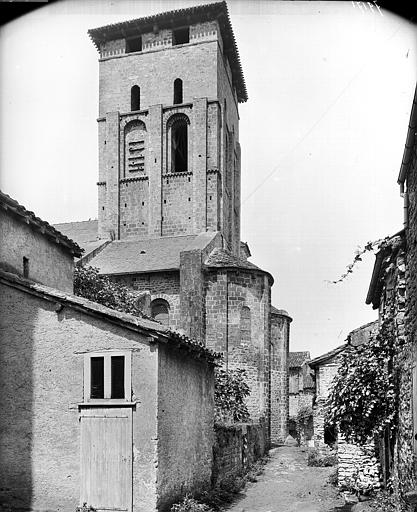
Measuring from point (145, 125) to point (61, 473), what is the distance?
2711 centimetres

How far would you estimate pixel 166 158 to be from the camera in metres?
35.5

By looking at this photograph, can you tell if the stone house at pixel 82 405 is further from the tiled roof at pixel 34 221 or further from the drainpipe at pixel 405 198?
the drainpipe at pixel 405 198

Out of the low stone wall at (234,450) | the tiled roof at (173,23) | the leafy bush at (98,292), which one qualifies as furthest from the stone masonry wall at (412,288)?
the tiled roof at (173,23)

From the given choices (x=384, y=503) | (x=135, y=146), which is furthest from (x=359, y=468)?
(x=135, y=146)

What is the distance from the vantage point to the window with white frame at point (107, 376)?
39.2 feet

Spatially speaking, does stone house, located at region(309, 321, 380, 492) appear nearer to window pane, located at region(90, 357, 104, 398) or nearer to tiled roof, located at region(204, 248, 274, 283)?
window pane, located at region(90, 357, 104, 398)

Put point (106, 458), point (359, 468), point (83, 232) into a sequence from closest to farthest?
1. point (106, 458)
2. point (359, 468)
3. point (83, 232)

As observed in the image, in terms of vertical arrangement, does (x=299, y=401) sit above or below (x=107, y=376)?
below

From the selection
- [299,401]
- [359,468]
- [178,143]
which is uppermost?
[178,143]

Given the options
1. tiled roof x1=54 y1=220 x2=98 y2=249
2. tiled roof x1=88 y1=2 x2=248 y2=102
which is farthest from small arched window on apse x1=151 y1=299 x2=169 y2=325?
tiled roof x1=88 y1=2 x2=248 y2=102

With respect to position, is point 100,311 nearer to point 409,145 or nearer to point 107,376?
point 107,376

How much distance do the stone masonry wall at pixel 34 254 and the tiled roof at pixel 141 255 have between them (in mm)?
13845

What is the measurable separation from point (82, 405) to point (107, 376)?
73cm

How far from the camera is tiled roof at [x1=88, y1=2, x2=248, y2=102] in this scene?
1396 inches
